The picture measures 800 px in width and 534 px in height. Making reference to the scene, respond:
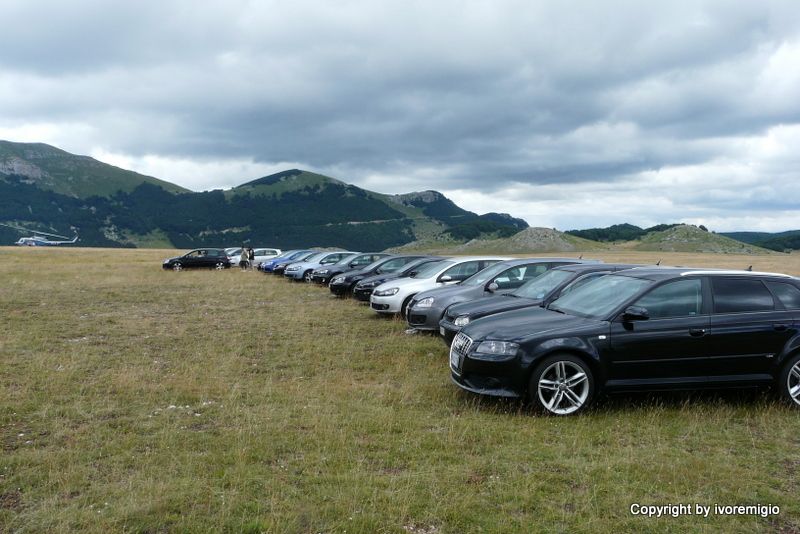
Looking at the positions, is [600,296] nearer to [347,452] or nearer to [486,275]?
[347,452]

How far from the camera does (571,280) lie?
9.01 meters

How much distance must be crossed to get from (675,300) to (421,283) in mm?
8271

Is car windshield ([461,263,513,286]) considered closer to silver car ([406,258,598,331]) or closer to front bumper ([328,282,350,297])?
silver car ([406,258,598,331])

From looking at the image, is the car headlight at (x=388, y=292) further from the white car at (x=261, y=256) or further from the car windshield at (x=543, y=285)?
the white car at (x=261, y=256)

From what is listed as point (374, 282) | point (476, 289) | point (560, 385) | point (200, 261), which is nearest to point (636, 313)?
point (560, 385)

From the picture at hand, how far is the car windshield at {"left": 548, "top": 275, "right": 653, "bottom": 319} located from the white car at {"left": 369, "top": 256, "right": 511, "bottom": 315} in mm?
6531

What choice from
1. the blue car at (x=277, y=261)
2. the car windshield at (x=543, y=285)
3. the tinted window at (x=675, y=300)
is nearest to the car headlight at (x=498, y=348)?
the tinted window at (x=675, y=300)

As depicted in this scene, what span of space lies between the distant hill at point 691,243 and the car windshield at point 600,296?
531 feet

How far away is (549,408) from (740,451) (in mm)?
1729

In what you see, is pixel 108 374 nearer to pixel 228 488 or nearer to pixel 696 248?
pixel 228 488

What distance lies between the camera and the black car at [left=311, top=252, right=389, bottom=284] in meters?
23.4

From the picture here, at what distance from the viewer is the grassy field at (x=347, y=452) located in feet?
12.9

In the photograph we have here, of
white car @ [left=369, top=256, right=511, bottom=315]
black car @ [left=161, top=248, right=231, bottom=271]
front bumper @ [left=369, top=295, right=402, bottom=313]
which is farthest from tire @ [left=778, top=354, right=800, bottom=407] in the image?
black car @ [left=161, top=248, right=231, bottom=271]

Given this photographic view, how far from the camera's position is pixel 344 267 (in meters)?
23.9
